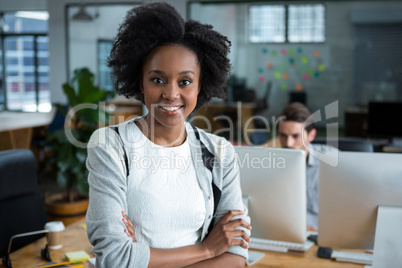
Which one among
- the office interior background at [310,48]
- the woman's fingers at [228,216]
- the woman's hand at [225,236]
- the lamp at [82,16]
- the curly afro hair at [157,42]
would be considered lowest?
the woman's hand at [225,236]

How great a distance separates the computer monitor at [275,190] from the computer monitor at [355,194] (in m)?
0.10

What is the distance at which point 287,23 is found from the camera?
6.32 metres

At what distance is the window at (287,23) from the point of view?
244 inches

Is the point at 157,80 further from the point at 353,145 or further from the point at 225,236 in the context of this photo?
the point at 353,145

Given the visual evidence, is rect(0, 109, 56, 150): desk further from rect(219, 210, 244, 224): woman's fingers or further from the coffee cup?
rect(219, 210, 244, 224): woman's fingers

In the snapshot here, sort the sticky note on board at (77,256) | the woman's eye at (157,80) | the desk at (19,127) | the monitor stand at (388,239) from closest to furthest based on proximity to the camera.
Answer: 1. the woman's eye at (157,80)
2. the monitor stand at (388,239)
3. the sticky note on board at (77,256)
4. the desk at (19,127)

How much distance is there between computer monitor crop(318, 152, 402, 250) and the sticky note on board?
0.97 m

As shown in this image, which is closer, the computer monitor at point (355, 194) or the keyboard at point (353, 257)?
the computer monitor at point (355, 194)

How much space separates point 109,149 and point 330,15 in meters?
5.39

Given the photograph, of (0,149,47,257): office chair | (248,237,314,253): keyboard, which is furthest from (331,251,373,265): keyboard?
(0,149,47,257): office chair

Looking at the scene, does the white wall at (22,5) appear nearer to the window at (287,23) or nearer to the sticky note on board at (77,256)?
the window at (287,23)

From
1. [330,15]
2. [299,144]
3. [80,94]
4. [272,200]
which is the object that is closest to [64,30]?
[80,94]

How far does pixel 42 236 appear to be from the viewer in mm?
2322

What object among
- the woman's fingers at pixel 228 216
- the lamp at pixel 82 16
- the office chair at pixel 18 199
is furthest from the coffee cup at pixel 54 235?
the lamp at pixel 82 16
